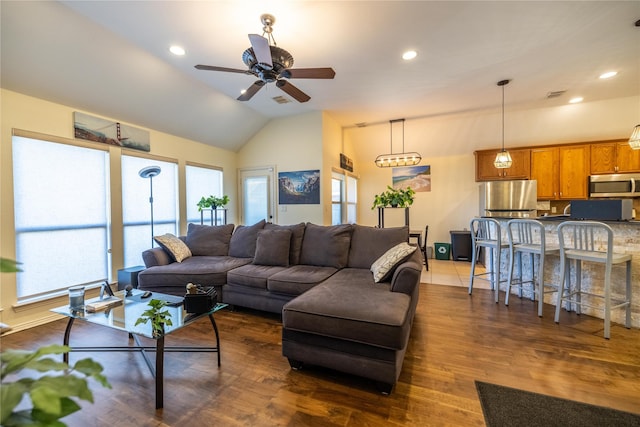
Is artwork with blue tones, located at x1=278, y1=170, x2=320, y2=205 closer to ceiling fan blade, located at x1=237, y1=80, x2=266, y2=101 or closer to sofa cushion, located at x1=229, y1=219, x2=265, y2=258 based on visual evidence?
sofa cushion, located at x1=229, y1=219, x2=265, y2=258

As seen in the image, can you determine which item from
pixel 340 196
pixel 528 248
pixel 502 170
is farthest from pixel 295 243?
pixel 502 170

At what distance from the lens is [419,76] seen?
3.56 metres

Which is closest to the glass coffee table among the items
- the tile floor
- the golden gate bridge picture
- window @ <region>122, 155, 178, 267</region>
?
window @ <region>122, 155, 178, 267</region>

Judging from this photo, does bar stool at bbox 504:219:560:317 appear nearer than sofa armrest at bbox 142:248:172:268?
Yes

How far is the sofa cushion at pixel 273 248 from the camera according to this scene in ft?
10.6

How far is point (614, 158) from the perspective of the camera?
4.62 metres

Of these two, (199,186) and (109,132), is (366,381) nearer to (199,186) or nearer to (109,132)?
(109,132)

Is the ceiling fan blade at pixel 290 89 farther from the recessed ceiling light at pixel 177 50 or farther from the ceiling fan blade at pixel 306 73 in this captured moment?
the recessed ceiling light at pixel 177 50

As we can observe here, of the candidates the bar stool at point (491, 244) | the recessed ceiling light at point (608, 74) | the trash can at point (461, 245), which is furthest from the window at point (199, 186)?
the recessed ceiling light at point (608, 74)

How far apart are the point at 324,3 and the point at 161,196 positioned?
3708 mm

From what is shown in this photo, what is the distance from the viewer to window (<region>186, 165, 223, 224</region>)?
4.81 meters

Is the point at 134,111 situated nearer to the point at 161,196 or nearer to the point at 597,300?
the point at 161,196

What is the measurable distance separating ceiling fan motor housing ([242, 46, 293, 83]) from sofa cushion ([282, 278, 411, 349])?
1962 millimetres

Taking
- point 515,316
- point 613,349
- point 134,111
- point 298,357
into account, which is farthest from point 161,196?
point 613,349
